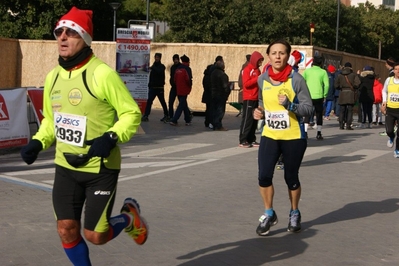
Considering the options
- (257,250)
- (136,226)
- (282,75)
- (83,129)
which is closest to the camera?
(83,129)

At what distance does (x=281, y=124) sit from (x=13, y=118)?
7.90 metres

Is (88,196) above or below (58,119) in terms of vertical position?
below

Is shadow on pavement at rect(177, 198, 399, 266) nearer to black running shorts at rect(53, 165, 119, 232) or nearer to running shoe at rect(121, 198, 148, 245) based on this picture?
running shoe at rect(121, 198, 148, 245)

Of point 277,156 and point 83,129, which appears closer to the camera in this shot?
point 83,129

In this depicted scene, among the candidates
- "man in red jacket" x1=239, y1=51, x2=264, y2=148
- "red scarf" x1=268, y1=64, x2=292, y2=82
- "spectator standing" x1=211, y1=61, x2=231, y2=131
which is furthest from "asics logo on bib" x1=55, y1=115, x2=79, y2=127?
"spectator standing" x1=211, y1=61, x2=231, y2=131

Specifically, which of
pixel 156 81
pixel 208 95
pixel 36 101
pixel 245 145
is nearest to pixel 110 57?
pixel 156 81

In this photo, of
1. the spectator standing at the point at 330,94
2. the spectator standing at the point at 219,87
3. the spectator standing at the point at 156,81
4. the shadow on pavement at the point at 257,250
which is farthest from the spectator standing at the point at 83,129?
the spectator standing at the point at 330,94

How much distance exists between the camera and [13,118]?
47.5ft

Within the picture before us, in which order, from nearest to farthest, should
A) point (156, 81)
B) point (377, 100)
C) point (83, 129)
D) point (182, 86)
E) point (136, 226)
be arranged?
point (83, 129)
point (136, 226)
point (182, 86)
point (156, 81)
point (377, 100)

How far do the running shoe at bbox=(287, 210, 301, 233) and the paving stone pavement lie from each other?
68 mm

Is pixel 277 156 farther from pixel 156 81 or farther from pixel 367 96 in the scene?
pixel 367 96

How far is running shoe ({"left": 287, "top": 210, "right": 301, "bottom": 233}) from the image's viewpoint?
7.92m

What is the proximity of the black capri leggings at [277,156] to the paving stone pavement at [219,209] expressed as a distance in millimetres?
590

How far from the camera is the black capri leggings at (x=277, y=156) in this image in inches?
303
